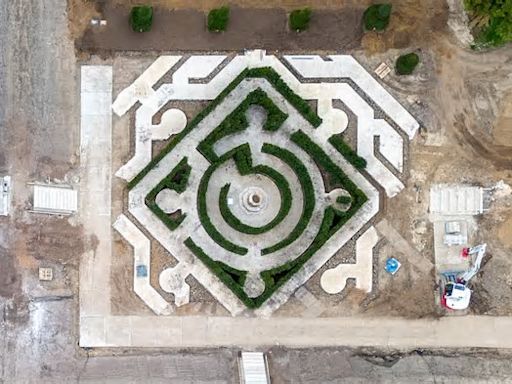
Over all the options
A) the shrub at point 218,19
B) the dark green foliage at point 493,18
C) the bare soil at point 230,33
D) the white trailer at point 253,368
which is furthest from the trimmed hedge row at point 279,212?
the dark green foliage at point 493,18

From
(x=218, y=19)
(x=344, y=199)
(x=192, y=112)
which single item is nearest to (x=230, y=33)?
(x=218, y=19)

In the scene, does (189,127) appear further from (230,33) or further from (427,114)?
(427,114)

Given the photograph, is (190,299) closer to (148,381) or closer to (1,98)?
(148,381)

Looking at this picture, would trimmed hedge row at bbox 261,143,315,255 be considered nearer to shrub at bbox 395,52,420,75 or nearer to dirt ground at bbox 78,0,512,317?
dirt ground at bbox 78,0,512,317

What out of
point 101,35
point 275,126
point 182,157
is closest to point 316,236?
point 275,126

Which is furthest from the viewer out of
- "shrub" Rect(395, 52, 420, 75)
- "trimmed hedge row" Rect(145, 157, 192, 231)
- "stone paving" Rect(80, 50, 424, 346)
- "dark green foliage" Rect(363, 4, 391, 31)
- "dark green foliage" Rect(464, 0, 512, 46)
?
"stone paving" Rect(80, 50, 424, 346)

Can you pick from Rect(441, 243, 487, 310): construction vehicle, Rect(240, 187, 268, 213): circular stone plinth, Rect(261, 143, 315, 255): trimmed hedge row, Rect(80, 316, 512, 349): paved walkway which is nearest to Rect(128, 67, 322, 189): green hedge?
Rect(261, 143, 315, 255): trimmed hedge row
